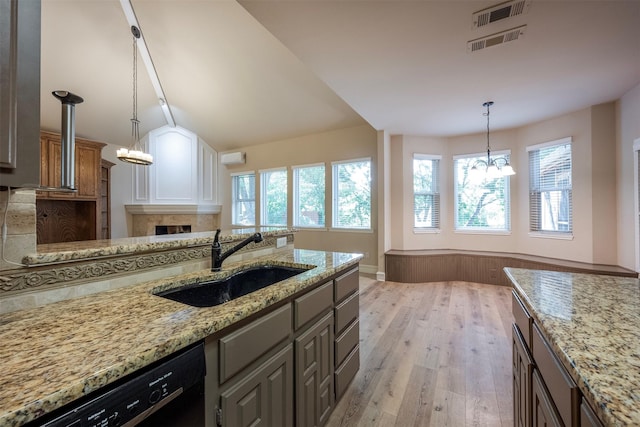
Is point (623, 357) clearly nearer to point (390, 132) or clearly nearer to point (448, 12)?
point (448, 12)

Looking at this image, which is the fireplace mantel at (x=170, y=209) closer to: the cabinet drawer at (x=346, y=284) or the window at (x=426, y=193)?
the window at (x=426, y=193)

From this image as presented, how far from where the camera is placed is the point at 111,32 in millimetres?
4238

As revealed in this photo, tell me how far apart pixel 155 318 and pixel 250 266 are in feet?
2.90

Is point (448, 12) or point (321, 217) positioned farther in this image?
point (321, 217)

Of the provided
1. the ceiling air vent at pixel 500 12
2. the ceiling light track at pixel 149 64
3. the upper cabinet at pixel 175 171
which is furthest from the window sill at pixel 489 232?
the ceiling light track at pixel 149 64

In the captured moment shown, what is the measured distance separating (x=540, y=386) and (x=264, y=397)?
1043 millimetres

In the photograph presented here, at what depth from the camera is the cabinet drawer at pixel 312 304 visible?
4.29ft

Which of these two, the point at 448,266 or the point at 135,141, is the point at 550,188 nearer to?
the point at 448,266

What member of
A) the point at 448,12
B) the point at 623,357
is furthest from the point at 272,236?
the point at 448,12

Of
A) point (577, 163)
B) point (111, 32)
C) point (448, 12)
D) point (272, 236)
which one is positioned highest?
point (111, 32)

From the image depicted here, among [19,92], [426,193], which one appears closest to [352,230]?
[426,193]

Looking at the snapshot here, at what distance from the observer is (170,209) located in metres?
6.61

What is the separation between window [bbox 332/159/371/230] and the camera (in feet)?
17.1

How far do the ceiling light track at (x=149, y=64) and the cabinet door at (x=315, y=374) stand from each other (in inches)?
205
